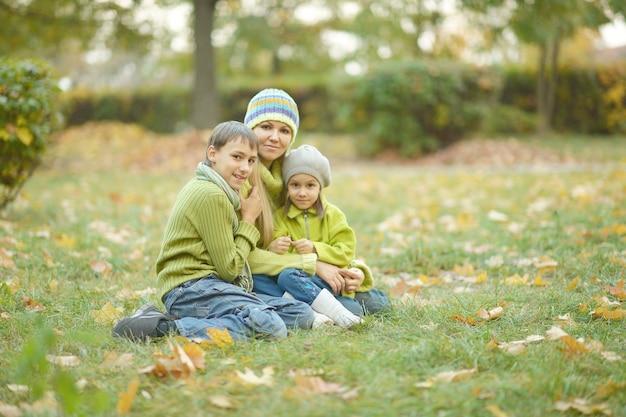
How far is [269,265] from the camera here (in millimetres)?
3330

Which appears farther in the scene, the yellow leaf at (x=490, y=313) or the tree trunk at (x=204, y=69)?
the tree trunk at (x=204, y=69)

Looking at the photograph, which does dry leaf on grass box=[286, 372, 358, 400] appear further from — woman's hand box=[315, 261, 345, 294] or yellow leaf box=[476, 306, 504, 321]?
yellow leaf box=[476, 306, 504, 321]

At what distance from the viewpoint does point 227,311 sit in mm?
3006

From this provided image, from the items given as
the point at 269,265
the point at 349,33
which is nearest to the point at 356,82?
the point at 349,33

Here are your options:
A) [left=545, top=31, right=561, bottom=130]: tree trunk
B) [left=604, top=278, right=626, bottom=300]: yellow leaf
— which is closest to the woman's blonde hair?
[left=604, top=278, right=626, bottom=300]: yellow leaf

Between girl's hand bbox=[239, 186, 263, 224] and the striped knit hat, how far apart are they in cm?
45

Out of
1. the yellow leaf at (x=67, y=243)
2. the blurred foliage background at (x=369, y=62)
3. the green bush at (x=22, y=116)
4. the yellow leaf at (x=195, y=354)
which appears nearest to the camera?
the yellow leaf at (x=195, y=354)

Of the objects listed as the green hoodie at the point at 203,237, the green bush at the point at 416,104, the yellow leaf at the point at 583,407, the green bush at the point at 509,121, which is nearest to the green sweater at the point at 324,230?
the green hoodie at the point at 203,237

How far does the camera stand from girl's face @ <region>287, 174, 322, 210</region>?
3391mm

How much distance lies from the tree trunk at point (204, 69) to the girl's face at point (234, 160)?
1030 cm

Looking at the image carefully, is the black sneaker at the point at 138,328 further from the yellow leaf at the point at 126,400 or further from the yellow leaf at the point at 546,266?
the yellow leaf at the point at 546,266

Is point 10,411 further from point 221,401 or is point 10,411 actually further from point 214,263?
point 214,263

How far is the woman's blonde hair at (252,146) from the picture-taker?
3078 millimetres

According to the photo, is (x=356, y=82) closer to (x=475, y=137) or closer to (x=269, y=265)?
(x=475, y=137)
